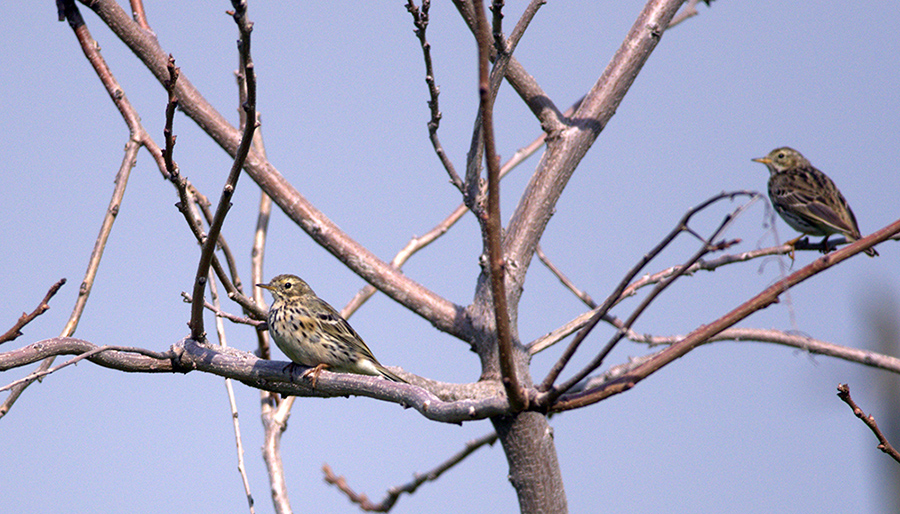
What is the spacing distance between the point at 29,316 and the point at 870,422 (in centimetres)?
409

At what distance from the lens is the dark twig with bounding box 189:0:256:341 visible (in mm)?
2654

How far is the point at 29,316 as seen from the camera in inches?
161

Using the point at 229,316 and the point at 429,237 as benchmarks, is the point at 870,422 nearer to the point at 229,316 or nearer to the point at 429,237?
the point at 229,316

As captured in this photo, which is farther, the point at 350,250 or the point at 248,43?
the point at 350,250

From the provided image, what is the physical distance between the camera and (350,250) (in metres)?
5.13

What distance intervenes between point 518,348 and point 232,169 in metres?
2.16

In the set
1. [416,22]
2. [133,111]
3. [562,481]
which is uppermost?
[133,111]

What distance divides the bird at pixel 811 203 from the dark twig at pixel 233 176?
554cm

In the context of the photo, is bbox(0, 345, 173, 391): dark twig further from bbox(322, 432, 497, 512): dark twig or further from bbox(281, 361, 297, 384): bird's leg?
bbox(322, 432, 497, 512): dark twig

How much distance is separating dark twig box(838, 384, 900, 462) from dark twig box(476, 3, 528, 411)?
1312mm

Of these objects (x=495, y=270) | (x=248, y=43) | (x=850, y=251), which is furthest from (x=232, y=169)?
(x=850, y=251)

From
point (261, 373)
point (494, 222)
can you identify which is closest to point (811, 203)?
point (261, 373)

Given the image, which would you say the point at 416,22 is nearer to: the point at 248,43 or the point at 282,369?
the point at 248,43

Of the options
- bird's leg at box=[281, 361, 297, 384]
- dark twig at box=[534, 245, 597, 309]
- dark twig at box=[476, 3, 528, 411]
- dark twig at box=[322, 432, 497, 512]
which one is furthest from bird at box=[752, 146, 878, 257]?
dark twig at box=[476, 3, 528, 411]
